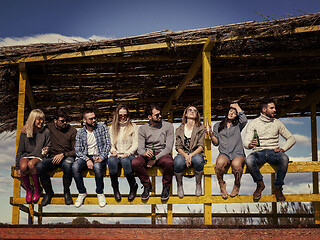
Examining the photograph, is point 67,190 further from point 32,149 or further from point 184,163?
point 184,163

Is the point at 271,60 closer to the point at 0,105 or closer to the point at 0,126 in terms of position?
the point at 0,105

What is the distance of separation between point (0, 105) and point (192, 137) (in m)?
5.19

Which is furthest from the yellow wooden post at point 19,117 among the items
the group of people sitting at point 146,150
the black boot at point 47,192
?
the black boot at point 47,192

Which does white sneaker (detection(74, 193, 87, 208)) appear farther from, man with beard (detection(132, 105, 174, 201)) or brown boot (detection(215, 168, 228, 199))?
brown boot (detection(215, 168, 228, 199))

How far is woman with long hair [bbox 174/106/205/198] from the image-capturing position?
6426 mm

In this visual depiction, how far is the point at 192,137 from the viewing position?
6.63 metres

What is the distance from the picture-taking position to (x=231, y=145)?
→ 6.66 meters

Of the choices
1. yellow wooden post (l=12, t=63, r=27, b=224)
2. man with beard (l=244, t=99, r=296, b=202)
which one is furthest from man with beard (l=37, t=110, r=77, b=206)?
man with beard (l=244, t=99, r=296, b=202)

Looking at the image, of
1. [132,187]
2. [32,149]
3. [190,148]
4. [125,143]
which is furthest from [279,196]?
[32,149]

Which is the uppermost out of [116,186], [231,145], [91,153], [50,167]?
[231,145]

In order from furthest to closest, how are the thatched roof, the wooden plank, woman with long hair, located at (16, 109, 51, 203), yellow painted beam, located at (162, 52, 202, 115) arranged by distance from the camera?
yellow painted beam, located at (162, 52, 202, 115) → the thatched roof → woman with long hair, located at (16, 109, 51, 203) → the wooden plank

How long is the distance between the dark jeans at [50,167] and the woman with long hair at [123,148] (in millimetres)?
756

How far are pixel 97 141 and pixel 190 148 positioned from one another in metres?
1.59

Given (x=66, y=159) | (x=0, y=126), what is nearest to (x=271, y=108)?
(x=66, y=159)
